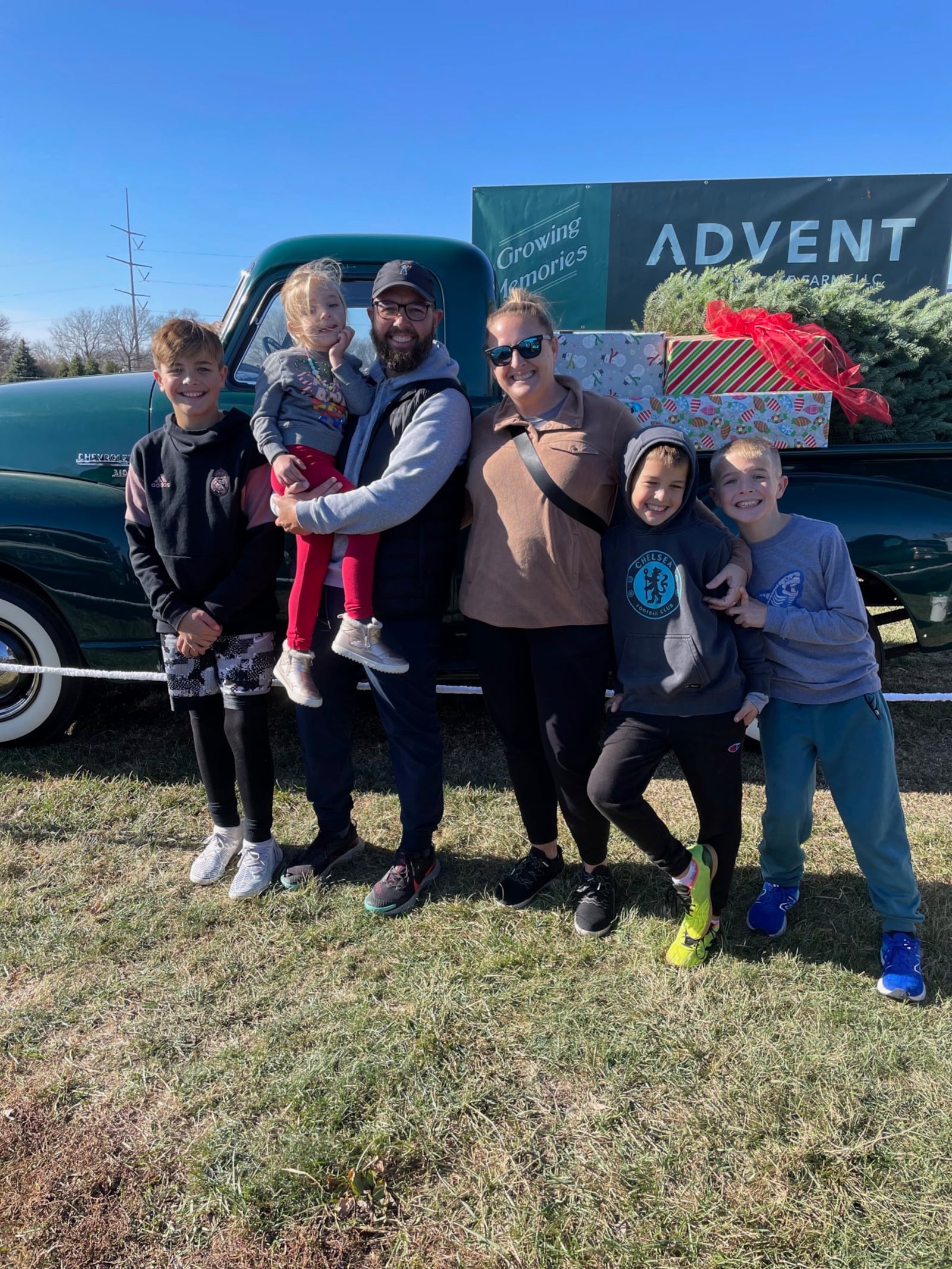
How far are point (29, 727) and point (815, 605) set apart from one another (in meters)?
3.31

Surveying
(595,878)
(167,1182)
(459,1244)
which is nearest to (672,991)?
(595,878)

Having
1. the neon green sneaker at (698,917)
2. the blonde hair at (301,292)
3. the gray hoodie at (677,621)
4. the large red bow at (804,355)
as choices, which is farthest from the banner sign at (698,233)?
the neon green sneaker at (698,917)

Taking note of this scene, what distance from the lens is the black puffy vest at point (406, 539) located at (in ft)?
7.82

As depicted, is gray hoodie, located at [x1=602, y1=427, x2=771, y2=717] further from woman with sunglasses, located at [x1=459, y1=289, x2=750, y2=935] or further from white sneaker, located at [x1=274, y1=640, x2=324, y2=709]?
white sneaker, located at [x1=274, y1=640, x2=324, y2=709]

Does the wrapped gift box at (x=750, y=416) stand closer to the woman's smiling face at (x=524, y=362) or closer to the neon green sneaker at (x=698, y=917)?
the woman's smiling face at (x=524, y=362)

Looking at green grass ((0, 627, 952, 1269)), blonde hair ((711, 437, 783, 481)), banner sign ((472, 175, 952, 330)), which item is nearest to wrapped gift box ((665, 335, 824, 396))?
blonde hair ((711, 437, 783, 481))

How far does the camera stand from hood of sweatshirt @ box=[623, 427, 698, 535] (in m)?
2.07

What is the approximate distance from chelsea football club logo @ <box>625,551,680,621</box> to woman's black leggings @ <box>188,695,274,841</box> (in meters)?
1.29

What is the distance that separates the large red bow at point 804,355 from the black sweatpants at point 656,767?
190 centimetres

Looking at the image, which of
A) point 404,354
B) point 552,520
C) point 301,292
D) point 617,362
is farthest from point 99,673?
point 617,362

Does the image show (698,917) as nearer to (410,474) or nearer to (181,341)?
(410,474)

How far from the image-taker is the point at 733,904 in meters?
2.67

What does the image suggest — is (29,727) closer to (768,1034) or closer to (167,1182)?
(167,1182)

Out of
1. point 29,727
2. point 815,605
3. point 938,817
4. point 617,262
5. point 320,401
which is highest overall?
point 617,262
